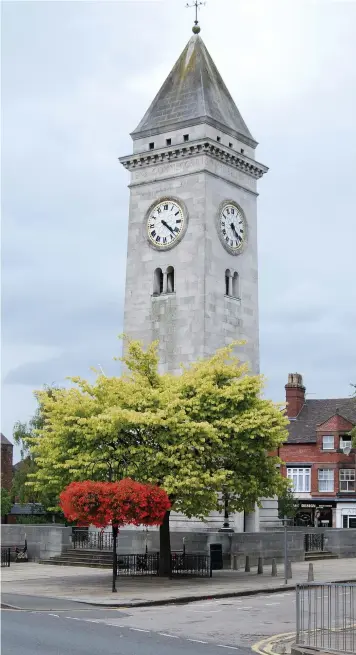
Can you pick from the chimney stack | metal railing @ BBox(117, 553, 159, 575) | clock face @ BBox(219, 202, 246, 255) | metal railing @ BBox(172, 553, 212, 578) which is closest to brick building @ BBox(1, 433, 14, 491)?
the chimney stack

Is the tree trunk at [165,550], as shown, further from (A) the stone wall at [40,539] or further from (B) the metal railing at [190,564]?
(A) the stone wall at [40,539]

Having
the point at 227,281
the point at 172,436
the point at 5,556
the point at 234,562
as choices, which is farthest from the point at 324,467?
the point at 172,436

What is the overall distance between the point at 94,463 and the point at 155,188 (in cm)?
2364

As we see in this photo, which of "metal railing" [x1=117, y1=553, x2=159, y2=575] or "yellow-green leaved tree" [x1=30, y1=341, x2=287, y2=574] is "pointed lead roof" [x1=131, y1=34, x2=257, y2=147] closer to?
"yellow-green leaved tree" [x1=30, y1=341, x2=287, y2=574]

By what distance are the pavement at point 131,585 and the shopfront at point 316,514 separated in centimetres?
3147

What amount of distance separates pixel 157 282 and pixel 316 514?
31.4 metres

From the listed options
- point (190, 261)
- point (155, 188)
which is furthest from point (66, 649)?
point (155, 188)

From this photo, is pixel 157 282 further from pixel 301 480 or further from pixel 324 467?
pixel 301 480

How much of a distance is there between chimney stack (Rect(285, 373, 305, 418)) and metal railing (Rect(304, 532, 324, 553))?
2688 centimetres

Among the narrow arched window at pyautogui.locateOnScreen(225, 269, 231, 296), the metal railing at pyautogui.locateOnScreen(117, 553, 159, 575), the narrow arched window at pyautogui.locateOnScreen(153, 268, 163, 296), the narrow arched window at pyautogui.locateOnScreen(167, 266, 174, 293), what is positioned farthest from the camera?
the narrow arched window at pyautogui.locateOnScreen(225, 269, 231, 296)

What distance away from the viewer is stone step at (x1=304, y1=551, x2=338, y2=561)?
53.1m

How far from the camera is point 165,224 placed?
55.8m

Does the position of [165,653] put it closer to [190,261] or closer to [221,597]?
[221,597]

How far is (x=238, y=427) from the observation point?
37594mm
